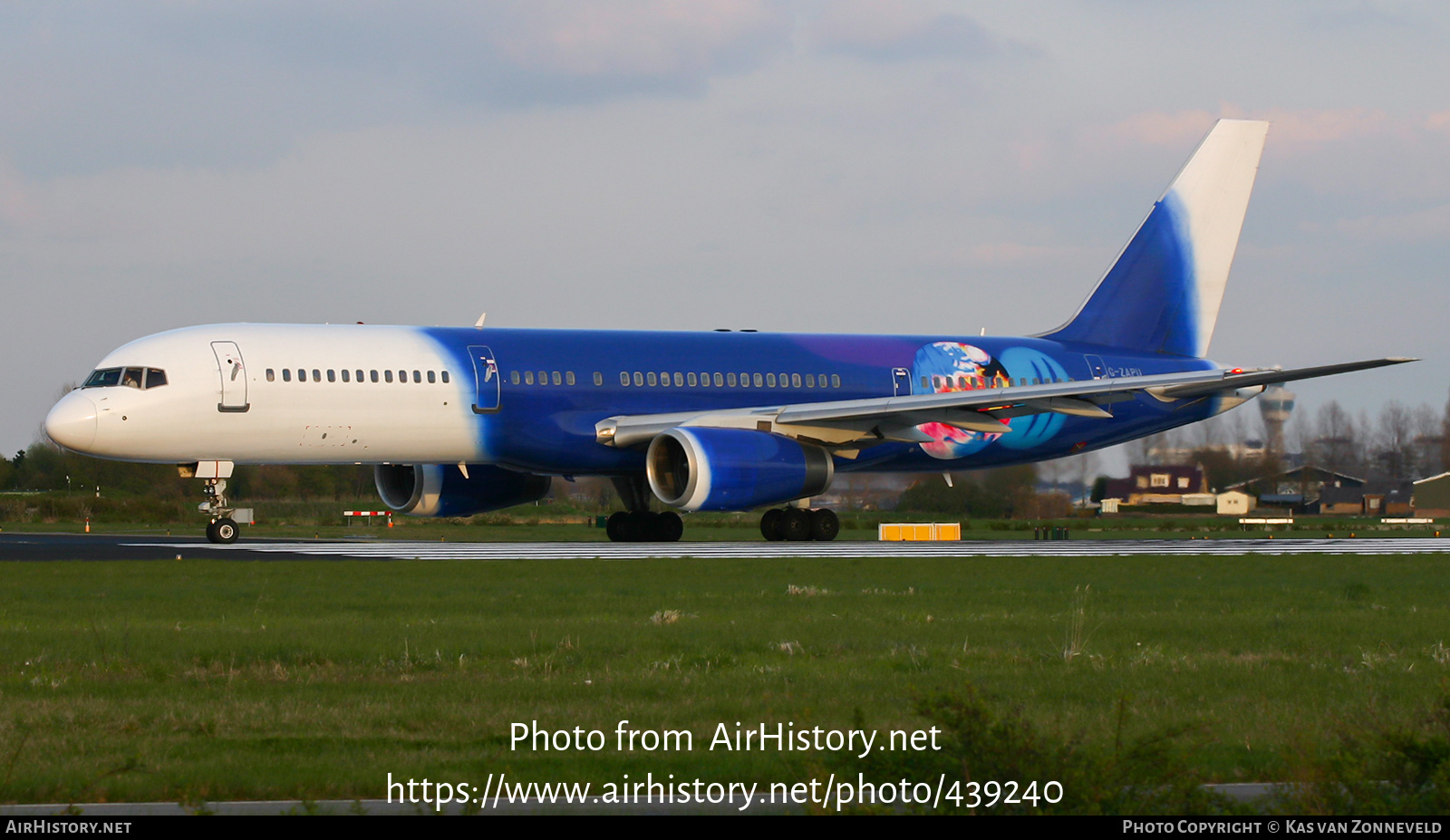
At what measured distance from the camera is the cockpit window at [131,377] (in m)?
26.0

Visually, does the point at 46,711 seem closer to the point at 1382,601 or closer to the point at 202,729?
the point at 202,729

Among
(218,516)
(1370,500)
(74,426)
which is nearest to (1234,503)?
(1370,500)

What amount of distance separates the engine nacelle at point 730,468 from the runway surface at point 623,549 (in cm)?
89

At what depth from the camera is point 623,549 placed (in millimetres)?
26203

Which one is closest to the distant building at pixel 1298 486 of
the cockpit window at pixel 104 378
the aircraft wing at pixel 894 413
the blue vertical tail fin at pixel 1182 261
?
the blue vertical tail fin at pixel 1182 261

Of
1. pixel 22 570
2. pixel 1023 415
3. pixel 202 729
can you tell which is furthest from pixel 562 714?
pixel 1023 415

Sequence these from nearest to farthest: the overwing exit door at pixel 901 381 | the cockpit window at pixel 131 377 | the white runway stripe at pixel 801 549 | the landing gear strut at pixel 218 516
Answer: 1. the white runway stripe at pixel 801 549
2. the cockpit window at pixel 131 377
3. the landing gear strut at pixel 218 516
4. the overwing exit door at pixel 901 381

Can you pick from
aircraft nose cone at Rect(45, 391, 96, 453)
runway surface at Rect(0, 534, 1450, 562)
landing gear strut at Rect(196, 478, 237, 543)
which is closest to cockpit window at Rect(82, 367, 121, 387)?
aircraft nose cone at Rect(45, 391, 96, 453)

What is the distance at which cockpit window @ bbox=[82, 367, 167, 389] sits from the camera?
26.0 meters

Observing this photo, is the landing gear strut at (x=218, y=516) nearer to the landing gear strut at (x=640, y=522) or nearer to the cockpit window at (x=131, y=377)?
the cockpit window at (x=131, y=377)

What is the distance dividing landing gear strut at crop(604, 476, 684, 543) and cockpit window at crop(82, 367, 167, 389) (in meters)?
9.22

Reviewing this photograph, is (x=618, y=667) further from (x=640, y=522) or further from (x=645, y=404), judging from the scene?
(x=640, y=522)

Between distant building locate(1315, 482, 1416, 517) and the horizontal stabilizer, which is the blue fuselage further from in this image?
distant building locate(1315, 482, 1416, 517)

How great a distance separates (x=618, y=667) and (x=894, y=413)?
1792 centimetres
